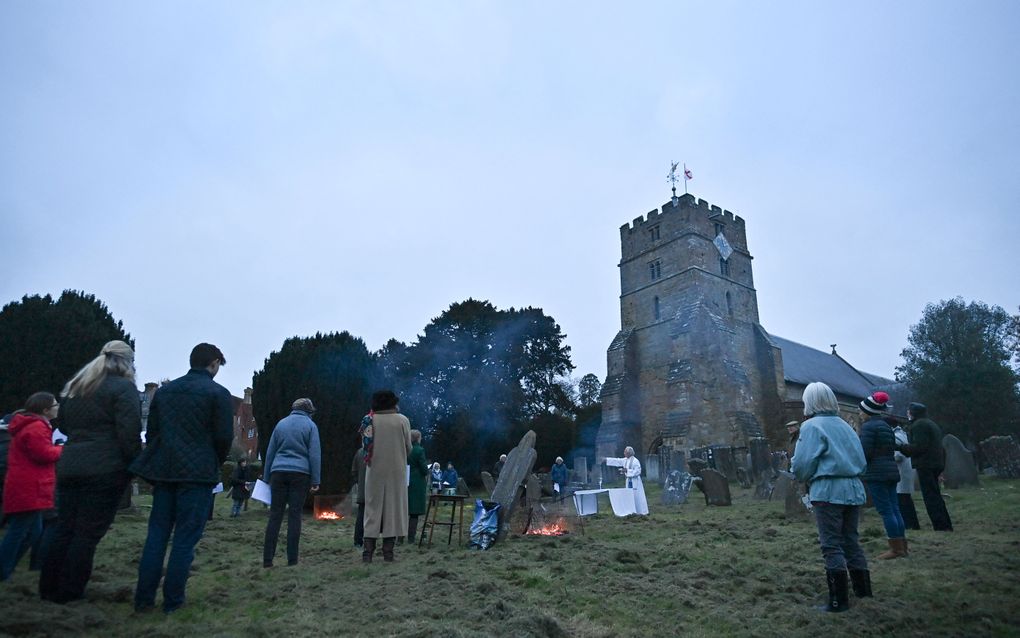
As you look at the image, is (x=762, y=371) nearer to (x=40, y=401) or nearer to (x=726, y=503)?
(x=726, y=503)

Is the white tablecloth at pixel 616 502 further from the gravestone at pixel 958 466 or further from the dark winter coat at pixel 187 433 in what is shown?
the dark winter coat at pixel 187 433

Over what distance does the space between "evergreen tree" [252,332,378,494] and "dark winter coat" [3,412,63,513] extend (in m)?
10.3

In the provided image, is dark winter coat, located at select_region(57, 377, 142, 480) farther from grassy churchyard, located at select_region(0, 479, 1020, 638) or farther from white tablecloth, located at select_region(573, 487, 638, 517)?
white tablecloth, located at select_region(573, 487, 638, 517)

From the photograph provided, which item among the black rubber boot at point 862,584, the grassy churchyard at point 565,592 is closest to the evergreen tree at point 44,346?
the grassy churchyard at point 565,592

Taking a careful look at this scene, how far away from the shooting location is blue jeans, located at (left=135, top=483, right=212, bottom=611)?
4.03 m

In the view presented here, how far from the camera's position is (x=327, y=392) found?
1552 centimetres

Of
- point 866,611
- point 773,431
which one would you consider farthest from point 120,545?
point 773,431

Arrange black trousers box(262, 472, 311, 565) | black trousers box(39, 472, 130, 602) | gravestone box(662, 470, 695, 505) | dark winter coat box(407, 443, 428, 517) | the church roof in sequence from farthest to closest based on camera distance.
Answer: the church roof → gravestone box(662, 470, 695, 505) → dark winter coat box(407, 443, 428, 517) → black trousers box(262, 472, 311, 565) → black trousers box(39, 472, 130, 602)

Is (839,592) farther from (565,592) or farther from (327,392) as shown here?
(327,392)

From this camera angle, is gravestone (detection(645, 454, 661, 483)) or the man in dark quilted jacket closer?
the man in dark quilted jacket

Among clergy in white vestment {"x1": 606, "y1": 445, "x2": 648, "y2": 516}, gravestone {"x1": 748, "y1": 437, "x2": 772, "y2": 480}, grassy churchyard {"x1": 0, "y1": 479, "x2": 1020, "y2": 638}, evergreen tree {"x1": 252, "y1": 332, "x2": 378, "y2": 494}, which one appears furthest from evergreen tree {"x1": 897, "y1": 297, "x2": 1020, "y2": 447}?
evergreen tree {"x1": 252, "y1": 332, "x2": 378, "y2": 494}

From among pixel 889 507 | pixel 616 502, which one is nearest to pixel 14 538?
pixel 889 507

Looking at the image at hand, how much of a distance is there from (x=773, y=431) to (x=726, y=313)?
24.1 ft

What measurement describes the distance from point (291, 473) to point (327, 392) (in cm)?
953
